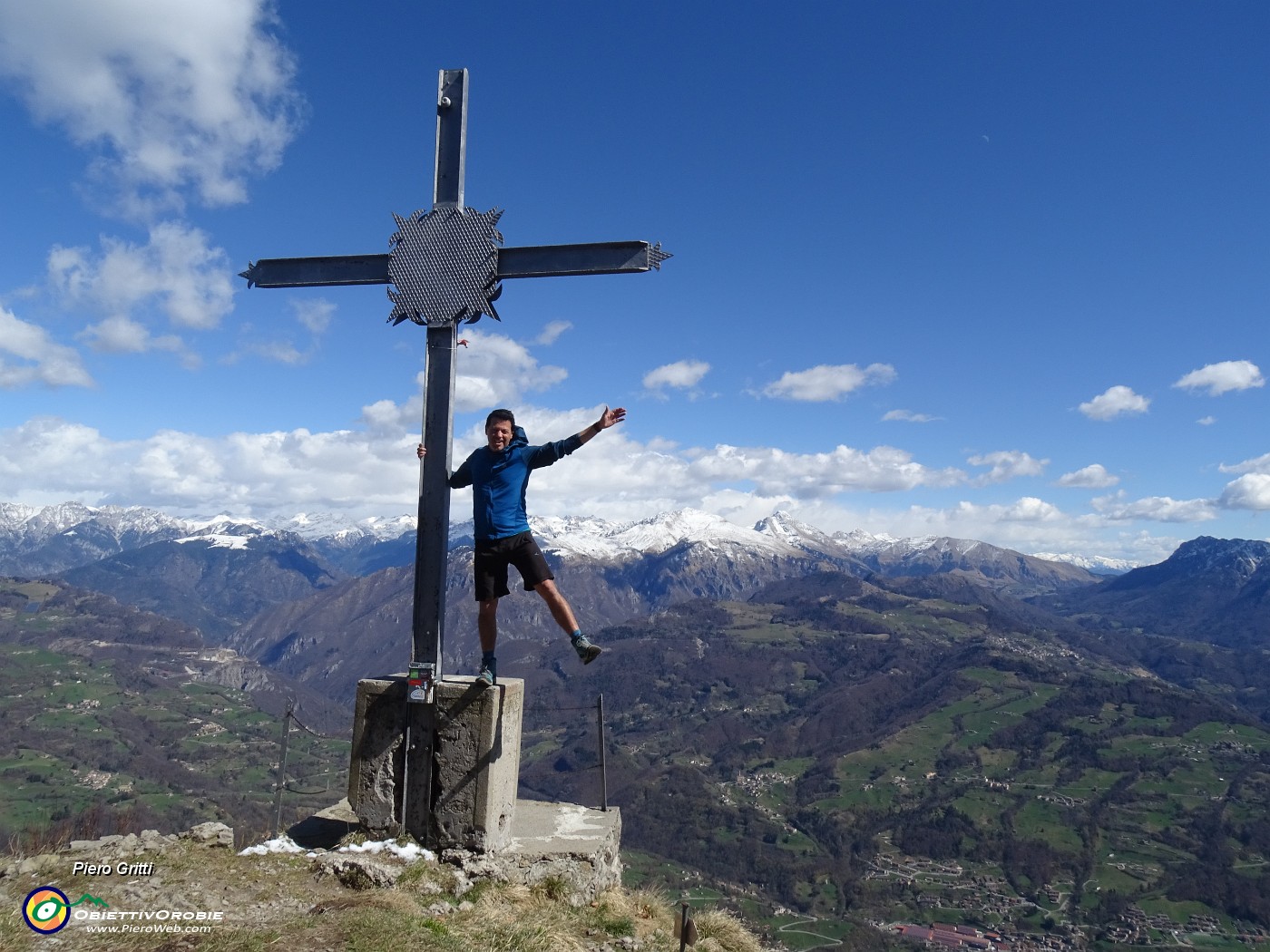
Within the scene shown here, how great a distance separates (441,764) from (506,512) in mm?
2708

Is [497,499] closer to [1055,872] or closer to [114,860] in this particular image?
[114,860]

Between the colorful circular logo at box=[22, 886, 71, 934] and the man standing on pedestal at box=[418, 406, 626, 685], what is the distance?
3.66 m

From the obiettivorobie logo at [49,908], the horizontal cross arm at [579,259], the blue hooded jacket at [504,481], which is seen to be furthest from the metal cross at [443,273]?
the obiettivorobie logo at [49,908]

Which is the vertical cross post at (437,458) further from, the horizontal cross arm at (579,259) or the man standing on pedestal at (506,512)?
the horizontal cross arm at (579,259)

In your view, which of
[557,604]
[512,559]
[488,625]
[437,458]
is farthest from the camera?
[488,625]

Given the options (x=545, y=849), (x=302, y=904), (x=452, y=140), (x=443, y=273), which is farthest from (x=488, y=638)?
(x=452, y=140)

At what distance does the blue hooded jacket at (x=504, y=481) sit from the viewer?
26.0 ft

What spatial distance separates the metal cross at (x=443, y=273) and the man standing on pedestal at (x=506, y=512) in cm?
45

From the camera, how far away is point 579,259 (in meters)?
8.41

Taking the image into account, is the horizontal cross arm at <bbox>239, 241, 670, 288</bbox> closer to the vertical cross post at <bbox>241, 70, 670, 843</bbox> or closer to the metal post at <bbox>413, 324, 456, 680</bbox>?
the vertical cross post at <bbox>241, 70, 670, 843</bbox>

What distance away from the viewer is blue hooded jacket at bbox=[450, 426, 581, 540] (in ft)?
26.0

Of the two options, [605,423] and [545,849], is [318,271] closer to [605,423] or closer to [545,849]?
[605,423]

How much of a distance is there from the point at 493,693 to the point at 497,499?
2011mm

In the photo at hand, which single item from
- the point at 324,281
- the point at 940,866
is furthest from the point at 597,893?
the point at 940,866
